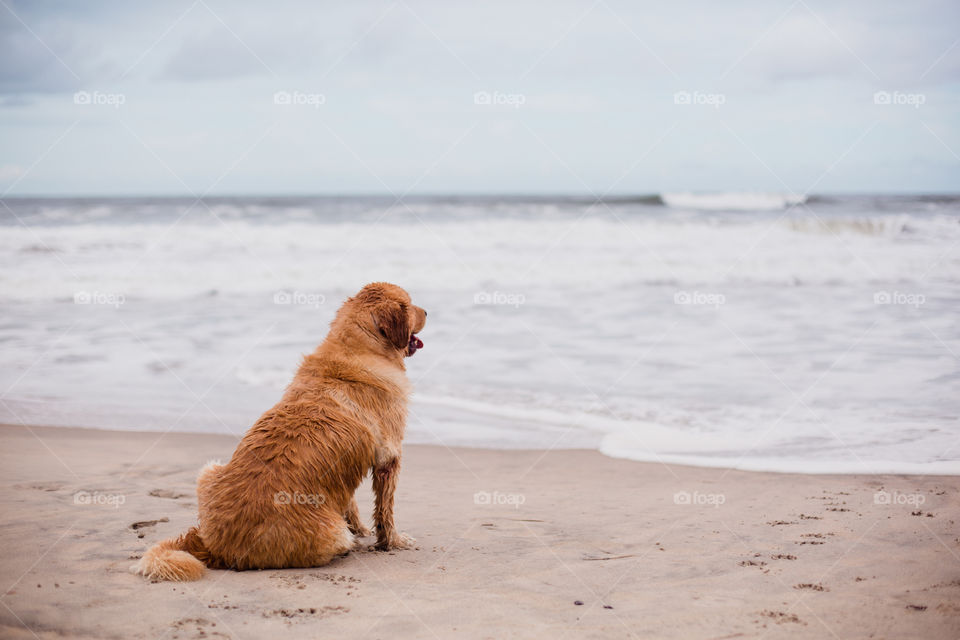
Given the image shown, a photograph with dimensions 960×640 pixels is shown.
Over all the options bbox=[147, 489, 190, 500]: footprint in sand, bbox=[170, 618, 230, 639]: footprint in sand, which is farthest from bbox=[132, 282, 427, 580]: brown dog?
bbox=[147, 489, 190, 500]: footprint in sand

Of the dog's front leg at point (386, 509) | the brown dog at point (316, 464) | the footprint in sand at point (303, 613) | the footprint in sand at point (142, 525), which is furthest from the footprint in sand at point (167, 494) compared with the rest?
the footprint in sand at point (303, 613)

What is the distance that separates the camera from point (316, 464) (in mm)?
4211

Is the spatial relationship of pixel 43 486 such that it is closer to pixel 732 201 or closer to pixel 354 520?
pixel 354 520

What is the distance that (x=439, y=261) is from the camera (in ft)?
68.8

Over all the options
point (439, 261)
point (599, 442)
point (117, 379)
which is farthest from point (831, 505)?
point (439, 261)

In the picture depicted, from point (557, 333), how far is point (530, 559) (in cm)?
763

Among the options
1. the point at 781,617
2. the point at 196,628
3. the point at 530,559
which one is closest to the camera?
the point at 196,628

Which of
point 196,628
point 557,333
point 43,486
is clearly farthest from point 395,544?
point 557,333

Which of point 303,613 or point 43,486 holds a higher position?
point 43,486

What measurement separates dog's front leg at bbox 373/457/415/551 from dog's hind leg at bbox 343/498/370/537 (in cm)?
17

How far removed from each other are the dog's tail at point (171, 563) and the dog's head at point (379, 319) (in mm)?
1515

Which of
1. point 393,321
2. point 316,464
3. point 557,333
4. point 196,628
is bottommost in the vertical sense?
point 196,628

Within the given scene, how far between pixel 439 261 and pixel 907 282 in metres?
11.4

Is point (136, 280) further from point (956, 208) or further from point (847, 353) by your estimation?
point (956, 208)
